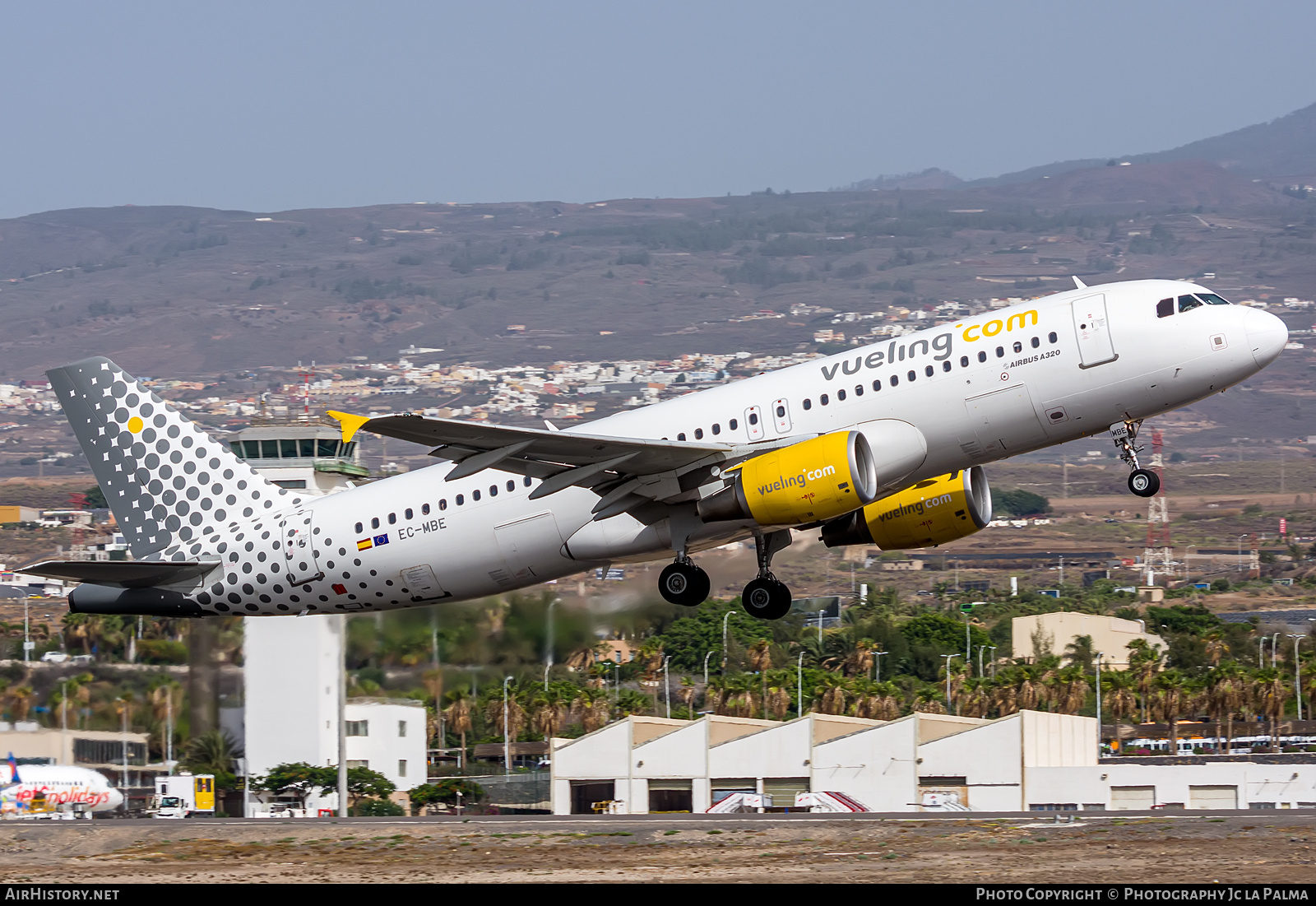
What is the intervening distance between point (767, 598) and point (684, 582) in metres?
2.00

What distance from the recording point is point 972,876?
84.9 feet

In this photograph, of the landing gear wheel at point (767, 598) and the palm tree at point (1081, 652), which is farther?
the palm tree at point (1081, 652)

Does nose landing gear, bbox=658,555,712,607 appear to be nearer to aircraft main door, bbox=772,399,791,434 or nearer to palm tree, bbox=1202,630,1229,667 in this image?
aircraft main door, bbox=772,399,791,434

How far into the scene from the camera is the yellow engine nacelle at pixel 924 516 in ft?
115

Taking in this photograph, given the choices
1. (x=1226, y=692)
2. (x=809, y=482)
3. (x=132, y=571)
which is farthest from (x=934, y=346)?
(x=1226, y=692)

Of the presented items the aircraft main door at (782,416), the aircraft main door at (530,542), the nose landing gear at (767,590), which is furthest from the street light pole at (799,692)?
the aircraft main door at (782,416)

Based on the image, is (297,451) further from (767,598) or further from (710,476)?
(710,476)

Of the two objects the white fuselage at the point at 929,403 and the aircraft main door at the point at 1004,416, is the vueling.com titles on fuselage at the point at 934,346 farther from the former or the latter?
the aircraft main door at the point at 1004,416

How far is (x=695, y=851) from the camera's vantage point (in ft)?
102

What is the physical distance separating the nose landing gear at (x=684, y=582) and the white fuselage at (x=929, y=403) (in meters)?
0.46

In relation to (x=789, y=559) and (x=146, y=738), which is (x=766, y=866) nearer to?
(x=789, y=559)

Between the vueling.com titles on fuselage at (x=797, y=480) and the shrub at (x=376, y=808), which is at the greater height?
the vueling.com titles on fuselage at (x=797, y=480)

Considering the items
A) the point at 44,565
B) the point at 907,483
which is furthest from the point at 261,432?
the point at 907,483
